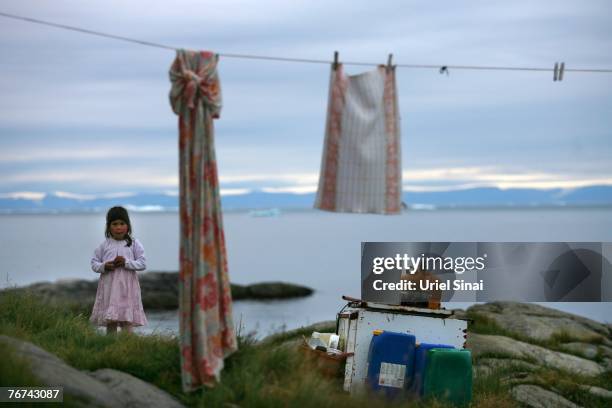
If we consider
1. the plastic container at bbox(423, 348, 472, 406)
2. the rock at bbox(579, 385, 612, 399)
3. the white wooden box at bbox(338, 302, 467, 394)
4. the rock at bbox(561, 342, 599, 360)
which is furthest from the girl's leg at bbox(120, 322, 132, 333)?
the rock at bbox(561, 342, 599, 360)

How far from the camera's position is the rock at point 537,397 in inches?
491

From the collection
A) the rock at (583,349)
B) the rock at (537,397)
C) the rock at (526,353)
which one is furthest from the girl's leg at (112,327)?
the rock at (583,349)

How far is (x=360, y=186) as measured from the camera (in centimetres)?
1027

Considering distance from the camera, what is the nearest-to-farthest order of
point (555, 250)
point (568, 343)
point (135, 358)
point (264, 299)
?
point (135, 358) → point (568, 343) → point (555, 250) → point (264, 299)

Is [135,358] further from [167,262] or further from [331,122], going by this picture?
[167,262]

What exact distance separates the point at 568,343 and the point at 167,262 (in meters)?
82.3

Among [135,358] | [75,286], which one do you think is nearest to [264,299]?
[75,286]

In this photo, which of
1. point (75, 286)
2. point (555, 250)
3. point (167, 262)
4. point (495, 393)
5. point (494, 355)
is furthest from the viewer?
point (167, 262)

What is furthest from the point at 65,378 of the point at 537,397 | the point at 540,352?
the point at 540,352

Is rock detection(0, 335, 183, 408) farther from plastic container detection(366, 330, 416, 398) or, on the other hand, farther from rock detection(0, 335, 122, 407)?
plastic container detection(366, 330, 416, 398)

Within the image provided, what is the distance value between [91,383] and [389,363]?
372cm

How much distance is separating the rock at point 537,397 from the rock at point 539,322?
21.2ft

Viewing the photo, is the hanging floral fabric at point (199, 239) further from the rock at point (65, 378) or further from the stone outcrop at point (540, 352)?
the stone outcrop at point (540, 352)

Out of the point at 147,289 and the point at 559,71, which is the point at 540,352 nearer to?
→ the point at 559,71
